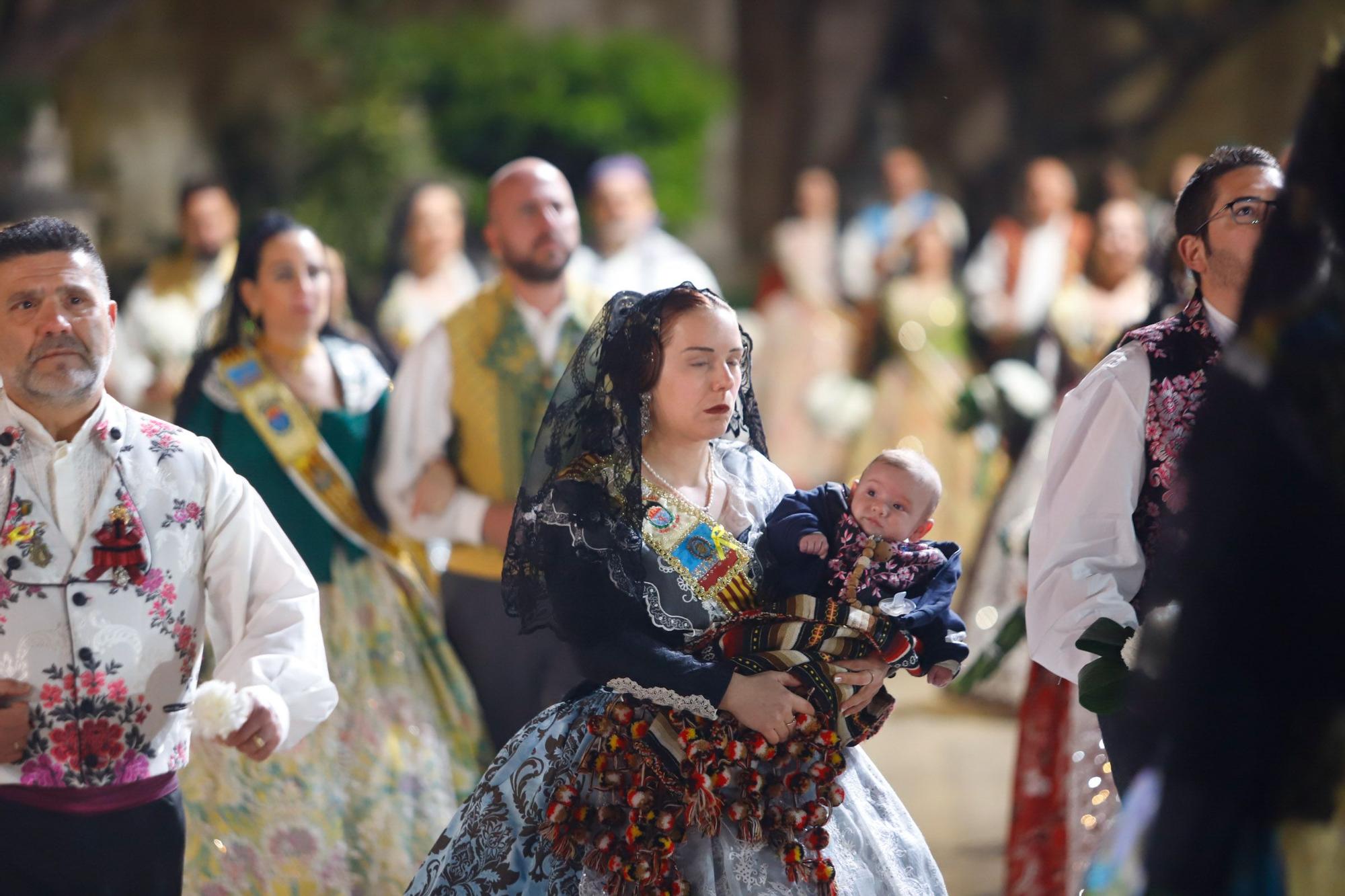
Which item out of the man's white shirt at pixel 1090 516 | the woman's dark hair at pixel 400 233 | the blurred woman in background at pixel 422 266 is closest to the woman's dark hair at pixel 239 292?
the man's white shirt at pixel 1090 516

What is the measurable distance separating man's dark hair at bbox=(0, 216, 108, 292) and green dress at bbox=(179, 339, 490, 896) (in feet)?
4.75

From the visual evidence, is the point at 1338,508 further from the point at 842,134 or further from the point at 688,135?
the point at 842,134

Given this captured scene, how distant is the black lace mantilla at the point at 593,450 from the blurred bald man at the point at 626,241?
4619 millimetres

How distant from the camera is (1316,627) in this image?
2.17 meters

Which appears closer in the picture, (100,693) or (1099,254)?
(100,693)

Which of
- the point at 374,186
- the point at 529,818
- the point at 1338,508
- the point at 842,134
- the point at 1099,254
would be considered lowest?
the point at 529,818

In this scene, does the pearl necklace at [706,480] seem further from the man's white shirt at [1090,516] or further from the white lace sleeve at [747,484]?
the man's white shirt at [1090,516]

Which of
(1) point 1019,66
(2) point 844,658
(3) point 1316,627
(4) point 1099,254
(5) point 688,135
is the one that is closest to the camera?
(3) point 1316,627

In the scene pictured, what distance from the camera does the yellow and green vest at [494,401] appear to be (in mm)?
4816

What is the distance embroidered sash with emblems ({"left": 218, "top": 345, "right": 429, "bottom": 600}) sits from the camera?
4.63m

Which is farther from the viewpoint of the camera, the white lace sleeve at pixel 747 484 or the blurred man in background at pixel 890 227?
the blurred man in background at pixel 890 227

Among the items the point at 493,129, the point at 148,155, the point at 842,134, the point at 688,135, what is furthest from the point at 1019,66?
the point at 148,155

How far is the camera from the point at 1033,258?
10.6m

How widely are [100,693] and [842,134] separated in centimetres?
1479
